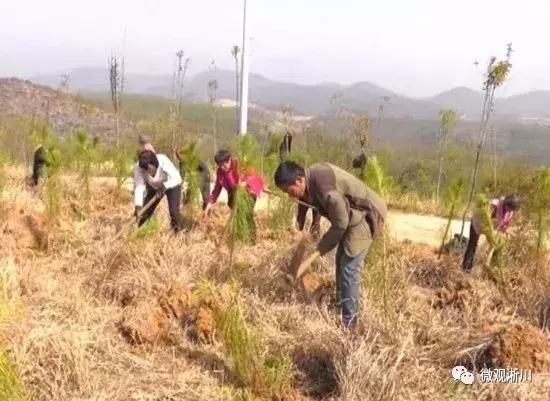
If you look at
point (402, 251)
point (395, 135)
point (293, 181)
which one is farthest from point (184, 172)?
point (395, 135)

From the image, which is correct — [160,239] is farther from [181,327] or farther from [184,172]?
[184,172]

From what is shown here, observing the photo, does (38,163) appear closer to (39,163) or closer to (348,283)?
(39,163)

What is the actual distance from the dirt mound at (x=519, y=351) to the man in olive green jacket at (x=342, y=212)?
38.3 inches

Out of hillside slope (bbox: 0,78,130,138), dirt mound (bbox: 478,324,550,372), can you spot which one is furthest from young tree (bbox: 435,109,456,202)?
hillside slope (bbox: 0,78,130,138)

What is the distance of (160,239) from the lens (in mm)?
6020

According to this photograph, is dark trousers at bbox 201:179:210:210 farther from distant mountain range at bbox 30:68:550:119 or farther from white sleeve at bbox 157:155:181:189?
distant mountain range at bbox 30:68:550:119

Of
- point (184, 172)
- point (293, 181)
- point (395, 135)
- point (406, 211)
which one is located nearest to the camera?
point (293, 181)

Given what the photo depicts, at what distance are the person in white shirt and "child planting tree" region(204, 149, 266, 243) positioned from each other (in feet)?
1.33

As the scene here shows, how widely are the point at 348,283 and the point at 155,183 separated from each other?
9.44ft

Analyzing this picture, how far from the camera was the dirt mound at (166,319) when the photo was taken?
450 cm

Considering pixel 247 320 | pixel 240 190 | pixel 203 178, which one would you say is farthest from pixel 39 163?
pixel 247 320

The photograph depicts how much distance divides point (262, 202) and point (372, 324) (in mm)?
6104

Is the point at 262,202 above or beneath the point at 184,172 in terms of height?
beneath

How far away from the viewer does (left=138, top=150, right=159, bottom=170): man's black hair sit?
6340 mm
